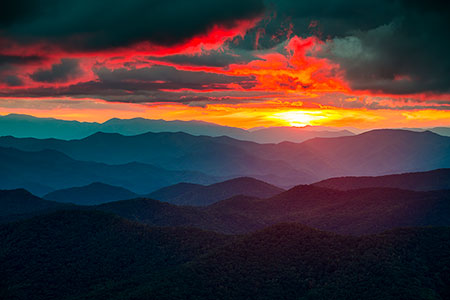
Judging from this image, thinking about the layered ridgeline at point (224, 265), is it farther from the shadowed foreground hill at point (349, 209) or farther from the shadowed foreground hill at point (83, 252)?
the shadowed foreground hill at point (349, 209)

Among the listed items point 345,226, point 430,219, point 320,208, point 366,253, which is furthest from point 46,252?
point 430,219

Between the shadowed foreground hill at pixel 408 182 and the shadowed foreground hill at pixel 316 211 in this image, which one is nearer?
the shadowed foreground hill at pixel 316 211

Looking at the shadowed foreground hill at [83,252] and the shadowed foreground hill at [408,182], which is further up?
the shadowed foreground hill at [408,182]

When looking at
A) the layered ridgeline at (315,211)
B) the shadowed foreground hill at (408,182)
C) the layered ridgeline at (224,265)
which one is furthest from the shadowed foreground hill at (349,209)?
the layered ridgeline at (224,265)

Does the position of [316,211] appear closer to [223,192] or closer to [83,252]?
[83,252]

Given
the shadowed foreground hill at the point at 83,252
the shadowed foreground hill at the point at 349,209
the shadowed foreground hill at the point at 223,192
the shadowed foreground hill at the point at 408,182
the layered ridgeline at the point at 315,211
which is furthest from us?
the shadowed foreground hill at the point at 223,192

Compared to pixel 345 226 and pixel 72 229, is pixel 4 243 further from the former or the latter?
pixel 345 226

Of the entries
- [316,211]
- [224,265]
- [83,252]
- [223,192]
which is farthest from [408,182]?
[83,252]
